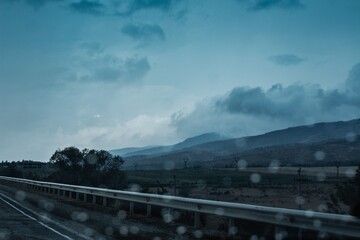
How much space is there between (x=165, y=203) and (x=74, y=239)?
14.8ft

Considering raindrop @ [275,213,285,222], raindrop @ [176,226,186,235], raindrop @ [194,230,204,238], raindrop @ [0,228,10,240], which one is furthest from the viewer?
raindrop @ [176,226,186,235]

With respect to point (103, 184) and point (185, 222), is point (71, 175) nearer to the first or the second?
point (103, 184)

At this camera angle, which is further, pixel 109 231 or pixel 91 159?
pixel 91 159

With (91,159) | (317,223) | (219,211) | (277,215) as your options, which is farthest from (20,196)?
(317,223)

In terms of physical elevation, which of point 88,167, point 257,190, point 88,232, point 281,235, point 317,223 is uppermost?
point 88,167

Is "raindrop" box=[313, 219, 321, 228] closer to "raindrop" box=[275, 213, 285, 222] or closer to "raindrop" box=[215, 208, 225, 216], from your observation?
"raindrop" box=[275, 213, 285, 222]

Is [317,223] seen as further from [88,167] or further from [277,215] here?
[88,167]

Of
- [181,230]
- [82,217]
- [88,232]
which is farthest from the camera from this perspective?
[82,217]

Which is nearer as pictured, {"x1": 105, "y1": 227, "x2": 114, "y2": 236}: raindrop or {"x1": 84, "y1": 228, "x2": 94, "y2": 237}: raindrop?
{"x1": 84, "y1": 228, "x2": 94, "y2": 237}: raindrop

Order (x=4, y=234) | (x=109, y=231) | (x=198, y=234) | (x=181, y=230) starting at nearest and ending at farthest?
(x=4, y=234) → (x=198, y=234) → (x=109, y=231) → (x=181, y=230)

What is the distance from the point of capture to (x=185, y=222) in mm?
17094

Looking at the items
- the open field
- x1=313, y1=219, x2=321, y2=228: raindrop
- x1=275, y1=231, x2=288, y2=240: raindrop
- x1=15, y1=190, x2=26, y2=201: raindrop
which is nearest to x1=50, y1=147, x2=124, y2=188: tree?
the open field

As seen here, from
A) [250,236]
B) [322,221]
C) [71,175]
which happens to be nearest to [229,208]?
[250,236]

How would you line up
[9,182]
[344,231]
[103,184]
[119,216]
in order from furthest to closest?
1. [9,182]
2. [103,184]
3. [119,216]
4. [344,231]
